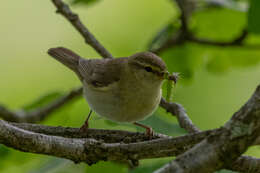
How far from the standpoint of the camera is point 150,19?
261 inches

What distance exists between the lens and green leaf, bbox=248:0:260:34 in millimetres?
3056

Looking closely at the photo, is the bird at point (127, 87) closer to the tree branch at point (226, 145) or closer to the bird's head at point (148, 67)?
the bird's head at point (148, 67)

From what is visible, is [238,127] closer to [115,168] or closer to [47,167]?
[115,168]

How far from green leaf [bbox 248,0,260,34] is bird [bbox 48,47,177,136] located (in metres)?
0.77

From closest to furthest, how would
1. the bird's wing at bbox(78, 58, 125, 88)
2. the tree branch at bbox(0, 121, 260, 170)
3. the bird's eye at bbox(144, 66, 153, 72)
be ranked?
the tree branch at bbox(0, 121, 260, 170), the bird's eye at bbox(144, 66, 153, 72), the bird's wing at bbox(78, 58, 125, 88)

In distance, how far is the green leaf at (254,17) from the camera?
3.06m

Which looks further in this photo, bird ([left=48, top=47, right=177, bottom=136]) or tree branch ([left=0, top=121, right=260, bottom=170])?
bird ([left=48, top=47, right=177, bottom=136])

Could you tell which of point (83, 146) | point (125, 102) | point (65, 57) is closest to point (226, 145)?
point (83, 146)

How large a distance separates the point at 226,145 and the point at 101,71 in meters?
2.77

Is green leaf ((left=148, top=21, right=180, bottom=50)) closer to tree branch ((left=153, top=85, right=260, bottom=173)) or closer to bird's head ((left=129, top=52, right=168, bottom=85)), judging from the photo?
bird's head ((left=129, top=52, right=168, bottom=85))

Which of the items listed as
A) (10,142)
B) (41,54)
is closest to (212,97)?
(41,54)

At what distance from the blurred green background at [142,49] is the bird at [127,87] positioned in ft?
2.05

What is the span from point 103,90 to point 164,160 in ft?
4.53

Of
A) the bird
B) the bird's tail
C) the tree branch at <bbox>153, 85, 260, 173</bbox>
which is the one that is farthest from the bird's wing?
the tree branch at <bbox>153, 85, 260, 173</bbox>
